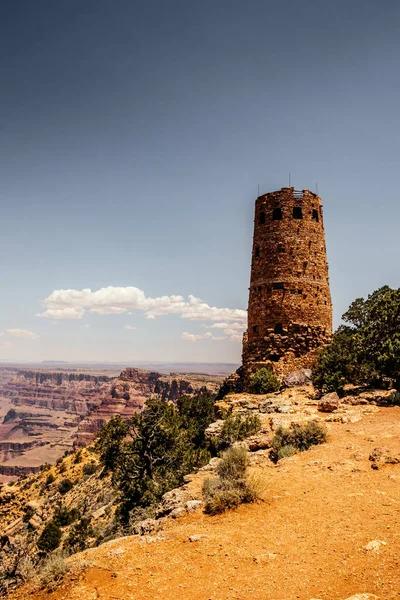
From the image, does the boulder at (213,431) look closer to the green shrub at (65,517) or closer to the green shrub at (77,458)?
the green shrub at (65,517)

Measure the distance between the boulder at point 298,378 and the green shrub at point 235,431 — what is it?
8342 millimetres

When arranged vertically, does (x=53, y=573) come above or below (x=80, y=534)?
above

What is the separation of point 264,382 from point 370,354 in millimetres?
7031

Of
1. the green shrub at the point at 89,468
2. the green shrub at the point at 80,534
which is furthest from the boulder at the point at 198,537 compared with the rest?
the green shrub at the point at 89,468

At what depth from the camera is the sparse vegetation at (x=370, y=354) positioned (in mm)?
19219

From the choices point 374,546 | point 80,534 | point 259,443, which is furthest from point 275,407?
point 80,534

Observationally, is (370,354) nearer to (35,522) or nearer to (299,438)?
(299,438)

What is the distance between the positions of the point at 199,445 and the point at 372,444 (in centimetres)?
1555

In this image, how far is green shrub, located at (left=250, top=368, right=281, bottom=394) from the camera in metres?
24.5

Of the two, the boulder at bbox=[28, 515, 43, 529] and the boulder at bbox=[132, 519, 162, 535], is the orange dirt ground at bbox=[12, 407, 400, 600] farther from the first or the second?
the boulder at bbox=[28, 515, 43, 529]

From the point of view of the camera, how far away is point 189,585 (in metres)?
6.49

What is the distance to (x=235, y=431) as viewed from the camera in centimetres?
1616

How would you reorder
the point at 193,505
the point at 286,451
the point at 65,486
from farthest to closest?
the point at 65,486 → the point at 286,451 → the point at 193,505

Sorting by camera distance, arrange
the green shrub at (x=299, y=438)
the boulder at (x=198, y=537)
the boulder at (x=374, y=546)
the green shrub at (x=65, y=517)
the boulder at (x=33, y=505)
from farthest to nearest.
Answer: the boulder at (x=33, y=505) < the green shrub at (x=65, y=517) < the green shrub at (x=299, y=438) < the boulder at (x=198, y=537) < the boulder at (x=374, y=546)
